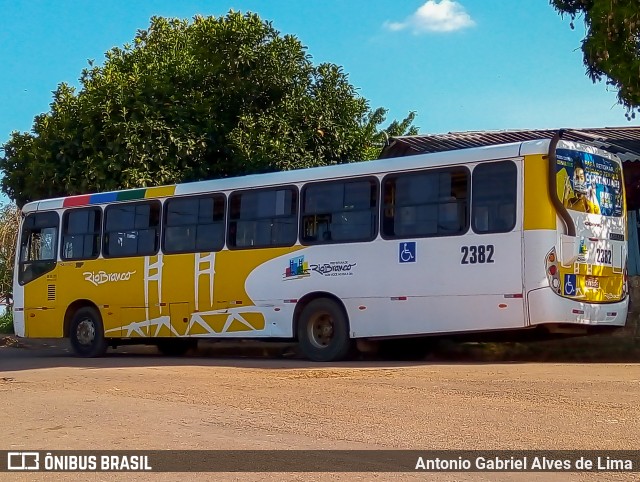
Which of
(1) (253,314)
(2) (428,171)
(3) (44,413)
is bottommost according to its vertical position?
(3) (44,413)

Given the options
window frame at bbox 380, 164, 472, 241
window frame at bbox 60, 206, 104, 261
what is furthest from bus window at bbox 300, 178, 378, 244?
window frame at bbox 60, 206, 104, 261

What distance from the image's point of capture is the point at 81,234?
58.5 ft

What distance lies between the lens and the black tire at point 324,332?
14305 mm

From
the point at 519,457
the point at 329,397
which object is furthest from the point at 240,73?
the point at 519,457

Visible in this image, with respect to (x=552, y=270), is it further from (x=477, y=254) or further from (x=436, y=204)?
(x=436, y=204)

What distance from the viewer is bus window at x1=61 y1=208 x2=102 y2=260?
1762 cm

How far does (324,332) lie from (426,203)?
107 inches

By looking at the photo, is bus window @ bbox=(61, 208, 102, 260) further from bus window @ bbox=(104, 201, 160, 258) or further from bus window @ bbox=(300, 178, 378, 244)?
bus window @ bbox=(300, 178, 378, 244)

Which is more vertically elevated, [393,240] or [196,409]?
[393,240]

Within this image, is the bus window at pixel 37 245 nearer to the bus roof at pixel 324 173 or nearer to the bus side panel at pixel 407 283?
the bus roof at pixel 324 173

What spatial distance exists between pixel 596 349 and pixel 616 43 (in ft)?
16.3

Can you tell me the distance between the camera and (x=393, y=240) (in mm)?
13758

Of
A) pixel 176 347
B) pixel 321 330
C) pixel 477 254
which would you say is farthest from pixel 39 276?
pixel 477 254

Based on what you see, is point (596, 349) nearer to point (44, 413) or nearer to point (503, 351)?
point (503, 351)
